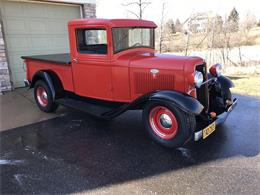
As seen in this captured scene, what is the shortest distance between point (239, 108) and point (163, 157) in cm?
252

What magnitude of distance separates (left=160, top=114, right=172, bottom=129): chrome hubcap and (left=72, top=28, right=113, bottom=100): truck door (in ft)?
3.50

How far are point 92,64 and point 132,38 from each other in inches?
31.6

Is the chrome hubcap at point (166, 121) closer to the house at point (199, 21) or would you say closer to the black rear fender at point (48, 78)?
the black rear fender at point (48, 78)

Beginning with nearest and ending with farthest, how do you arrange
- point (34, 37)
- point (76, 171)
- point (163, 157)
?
point (76, 171) < point (163, 157) < point (34, 37)

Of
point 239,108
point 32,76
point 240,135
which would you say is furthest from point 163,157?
point 32,76

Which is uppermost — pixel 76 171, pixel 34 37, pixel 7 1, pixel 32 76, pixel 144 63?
pixel 7 1

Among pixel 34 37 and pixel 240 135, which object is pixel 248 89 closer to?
pixel 240 135

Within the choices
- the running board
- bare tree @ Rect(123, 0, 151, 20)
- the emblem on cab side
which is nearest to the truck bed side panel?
the running board

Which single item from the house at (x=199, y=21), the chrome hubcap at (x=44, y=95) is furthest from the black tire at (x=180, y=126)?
the house at (x=199, y=21)

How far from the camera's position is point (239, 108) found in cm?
468

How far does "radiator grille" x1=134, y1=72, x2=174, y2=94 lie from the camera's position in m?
3.34

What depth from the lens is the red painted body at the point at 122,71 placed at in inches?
129

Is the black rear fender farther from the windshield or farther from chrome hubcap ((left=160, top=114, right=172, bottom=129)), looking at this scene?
chrome hubcap ((left=160, top=114, right=172, bottom=129))

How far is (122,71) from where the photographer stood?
3658mm
